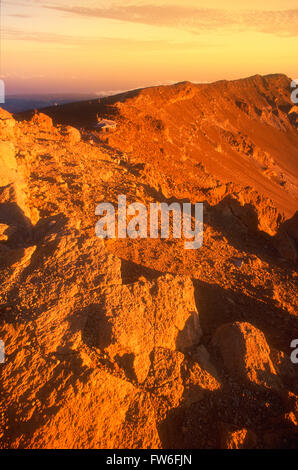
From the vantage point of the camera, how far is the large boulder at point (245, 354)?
3250 millimetres

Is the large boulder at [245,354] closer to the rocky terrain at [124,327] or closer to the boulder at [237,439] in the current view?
the rocky terrain at [124,327]

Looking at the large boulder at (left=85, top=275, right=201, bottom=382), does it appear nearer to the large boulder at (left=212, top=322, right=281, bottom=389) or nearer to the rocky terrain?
the rocky terrain

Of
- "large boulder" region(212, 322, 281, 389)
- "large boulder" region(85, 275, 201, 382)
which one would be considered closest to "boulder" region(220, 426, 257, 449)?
"large boulder" region(212, 322, 281, 389)

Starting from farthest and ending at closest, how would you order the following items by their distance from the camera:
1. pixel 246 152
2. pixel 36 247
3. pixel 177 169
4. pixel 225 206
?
1. pixel 246 152
2. pixel 177 169
3. pixel 225 206
4. pixel 36 247

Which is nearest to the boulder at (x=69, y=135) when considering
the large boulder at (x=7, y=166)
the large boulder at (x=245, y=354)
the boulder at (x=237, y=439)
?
the large boulder at (x=7, y=166)

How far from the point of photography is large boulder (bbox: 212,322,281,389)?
325 centimetres

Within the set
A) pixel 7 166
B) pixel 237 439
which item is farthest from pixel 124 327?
pixel 7 166

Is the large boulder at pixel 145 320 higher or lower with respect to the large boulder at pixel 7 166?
lower

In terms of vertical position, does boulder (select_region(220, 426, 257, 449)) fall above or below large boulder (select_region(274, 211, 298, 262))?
above

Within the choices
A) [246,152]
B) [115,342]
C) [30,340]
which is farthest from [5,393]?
[246,152]

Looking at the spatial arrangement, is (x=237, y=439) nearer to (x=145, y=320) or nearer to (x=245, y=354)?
(x=245, y=354)
